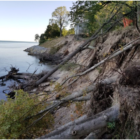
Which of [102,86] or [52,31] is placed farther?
[52,31]

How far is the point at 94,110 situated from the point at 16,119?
294cm

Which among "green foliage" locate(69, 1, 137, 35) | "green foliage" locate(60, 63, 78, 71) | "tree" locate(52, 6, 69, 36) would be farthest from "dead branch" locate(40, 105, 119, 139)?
"tree" locate(52, 6, 69, 36)

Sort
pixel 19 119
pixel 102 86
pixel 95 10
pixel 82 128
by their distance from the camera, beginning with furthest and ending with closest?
pixel 95 10, pixel 19 119, pixel 102 86, pixel 82 128

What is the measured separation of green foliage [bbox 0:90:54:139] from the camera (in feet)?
20.0

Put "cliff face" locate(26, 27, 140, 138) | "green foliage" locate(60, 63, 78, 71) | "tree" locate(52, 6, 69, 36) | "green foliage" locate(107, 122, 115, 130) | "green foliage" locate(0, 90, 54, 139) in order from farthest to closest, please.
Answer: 1. "tree" locate(52, 6, 69, 36)
2. "green foliage" locate(60, 63, 78, 71)
3. "green foliage" locate(0, 90, 54, 139)
4. "cliff face" locate(26, 27, 140, 138)
5. "green foliage" locate(107, 122, 115, 130)

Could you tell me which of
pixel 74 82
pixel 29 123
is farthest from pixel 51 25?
pixel 29 123

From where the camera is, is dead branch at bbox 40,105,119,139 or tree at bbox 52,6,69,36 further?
tree at bbox 52,6,69,36

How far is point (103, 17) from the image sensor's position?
1600 cm

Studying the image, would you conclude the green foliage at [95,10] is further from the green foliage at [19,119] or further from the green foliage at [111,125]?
the green foliage at [111,125]

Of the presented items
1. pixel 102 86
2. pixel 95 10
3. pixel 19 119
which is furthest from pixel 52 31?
pixel 102 86

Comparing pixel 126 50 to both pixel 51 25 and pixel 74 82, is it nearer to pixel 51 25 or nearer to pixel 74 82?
pixel 74 82

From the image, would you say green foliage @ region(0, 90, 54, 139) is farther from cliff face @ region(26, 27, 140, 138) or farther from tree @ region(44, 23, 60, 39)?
tree @ region(44, 23, 60, 39)

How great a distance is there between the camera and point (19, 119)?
6.59 m

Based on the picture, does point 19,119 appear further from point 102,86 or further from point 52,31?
point 52,31
